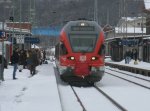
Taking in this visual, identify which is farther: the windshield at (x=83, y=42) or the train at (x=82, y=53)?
the windshield at (x=83, y=42)

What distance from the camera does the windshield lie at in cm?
2694

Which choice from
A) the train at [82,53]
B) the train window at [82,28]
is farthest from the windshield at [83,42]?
Answer: the train window at [82,28]

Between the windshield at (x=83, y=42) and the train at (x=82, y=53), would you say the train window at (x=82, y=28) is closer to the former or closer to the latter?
the train at (x=82, y=53)

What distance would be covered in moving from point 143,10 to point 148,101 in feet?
218

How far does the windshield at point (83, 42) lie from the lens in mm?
26938

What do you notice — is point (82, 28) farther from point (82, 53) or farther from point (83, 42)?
point (82, 53)

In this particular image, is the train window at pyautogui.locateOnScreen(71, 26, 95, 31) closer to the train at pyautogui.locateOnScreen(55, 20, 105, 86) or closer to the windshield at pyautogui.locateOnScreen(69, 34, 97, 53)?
the train at pyautogui.locateOnScreen(55, 20, 105, 86)

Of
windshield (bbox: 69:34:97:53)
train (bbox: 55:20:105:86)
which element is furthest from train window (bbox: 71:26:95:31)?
windshield (bbox: 69:34:97:53)

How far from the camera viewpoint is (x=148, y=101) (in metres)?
18.8

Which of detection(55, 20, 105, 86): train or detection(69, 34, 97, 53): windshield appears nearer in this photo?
detection(55, 20, 105, 86): train

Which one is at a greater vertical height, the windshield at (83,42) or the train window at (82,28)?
the train window at (82,28)

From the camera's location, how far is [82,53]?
2681 centimetres

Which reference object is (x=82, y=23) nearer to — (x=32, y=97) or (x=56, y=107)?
(x=32, y=97)

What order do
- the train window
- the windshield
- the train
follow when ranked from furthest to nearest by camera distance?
the train window
the windshield
the train
